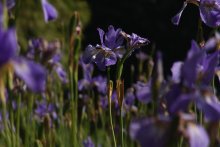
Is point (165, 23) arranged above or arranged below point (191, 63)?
below

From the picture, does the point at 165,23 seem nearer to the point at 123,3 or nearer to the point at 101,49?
the point at 123,3

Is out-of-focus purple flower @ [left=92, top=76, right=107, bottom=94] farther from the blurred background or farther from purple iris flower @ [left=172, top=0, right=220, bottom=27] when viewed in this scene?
the blurred background

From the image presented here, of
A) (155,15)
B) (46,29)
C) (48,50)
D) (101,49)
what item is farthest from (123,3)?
(101,49)

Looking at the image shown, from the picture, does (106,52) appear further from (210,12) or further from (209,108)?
(209,108)

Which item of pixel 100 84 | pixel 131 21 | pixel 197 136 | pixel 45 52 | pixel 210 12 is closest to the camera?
pixel 197 136

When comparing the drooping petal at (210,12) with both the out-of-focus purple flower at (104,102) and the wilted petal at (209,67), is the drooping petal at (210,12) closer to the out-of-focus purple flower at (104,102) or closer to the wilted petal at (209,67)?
the wilted petal at (209,67)

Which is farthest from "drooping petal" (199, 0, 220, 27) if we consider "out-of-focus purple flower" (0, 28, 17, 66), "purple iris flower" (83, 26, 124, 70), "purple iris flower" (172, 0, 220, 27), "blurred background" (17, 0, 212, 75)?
"blurred background" (17, 0, 212, 75)

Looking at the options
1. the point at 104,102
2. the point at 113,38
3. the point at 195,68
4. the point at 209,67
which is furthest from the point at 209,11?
the point at 104,102
